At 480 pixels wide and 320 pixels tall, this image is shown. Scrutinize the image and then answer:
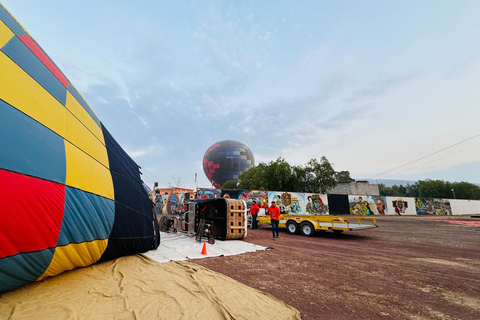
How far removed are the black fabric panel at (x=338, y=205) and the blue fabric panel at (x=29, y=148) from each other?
2933cm

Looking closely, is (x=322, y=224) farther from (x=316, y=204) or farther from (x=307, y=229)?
(x=316, y=204)

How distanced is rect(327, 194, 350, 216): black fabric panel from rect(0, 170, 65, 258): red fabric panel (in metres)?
29.3

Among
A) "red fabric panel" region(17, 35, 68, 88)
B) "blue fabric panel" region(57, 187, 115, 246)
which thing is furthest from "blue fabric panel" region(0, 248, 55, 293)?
"red fabric panel" region(17, 35, 68, 88)

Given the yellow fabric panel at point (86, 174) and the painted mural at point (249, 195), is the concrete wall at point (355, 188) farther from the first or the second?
the yellow fabric panel at point (86, 174)

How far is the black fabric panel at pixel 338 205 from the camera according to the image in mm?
28203

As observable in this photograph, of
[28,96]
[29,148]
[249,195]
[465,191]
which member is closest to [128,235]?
[29,148]

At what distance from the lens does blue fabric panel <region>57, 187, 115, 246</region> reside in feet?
10.5

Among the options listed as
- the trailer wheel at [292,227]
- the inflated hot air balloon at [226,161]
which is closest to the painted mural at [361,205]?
the inflated hot air balloon at [226,161]

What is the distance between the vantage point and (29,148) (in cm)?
285

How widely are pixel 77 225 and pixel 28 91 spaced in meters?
2.17

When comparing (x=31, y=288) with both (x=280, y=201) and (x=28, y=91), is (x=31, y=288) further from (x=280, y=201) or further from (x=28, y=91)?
(x=280, y=201)

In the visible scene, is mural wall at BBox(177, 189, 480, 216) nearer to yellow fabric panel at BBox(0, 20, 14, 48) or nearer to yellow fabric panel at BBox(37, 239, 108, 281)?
yellow fabric panel at BBox(37, 239, 108, 281)

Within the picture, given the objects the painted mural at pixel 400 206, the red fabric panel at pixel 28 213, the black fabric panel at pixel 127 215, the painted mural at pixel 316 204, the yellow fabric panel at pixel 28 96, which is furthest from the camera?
the painted mural at pixel 400 206

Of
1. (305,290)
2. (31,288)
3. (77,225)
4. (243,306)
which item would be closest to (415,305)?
(305,290)
